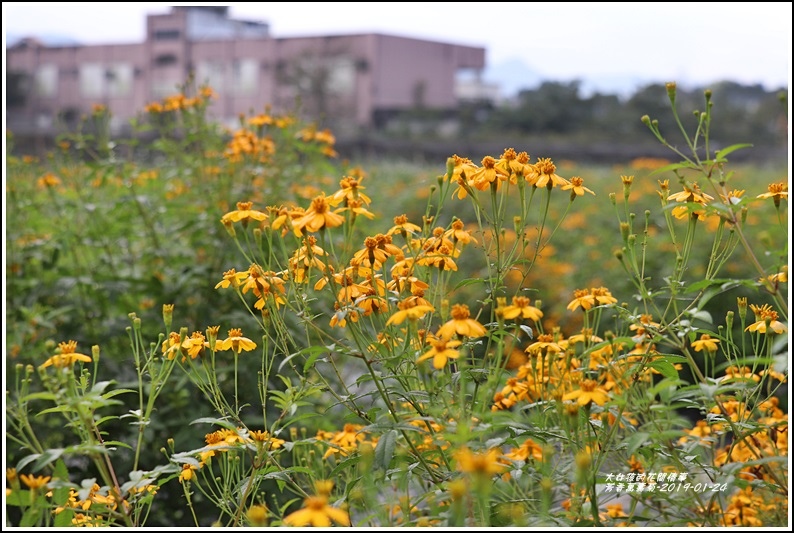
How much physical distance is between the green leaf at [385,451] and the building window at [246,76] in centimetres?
1565

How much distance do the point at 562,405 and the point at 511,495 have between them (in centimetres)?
19

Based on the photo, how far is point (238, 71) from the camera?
16.0 meters

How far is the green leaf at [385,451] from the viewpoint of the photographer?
0.93m

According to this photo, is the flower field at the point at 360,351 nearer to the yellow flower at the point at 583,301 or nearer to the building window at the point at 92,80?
the yellow flower at the point at 583,301

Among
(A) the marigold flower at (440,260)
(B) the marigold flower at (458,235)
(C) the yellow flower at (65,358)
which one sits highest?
(B) the marigold flower at (458,235)

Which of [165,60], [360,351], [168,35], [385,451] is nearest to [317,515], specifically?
[385,451]

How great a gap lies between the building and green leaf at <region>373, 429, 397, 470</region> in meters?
13.9

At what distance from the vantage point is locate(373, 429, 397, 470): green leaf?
0.93 m

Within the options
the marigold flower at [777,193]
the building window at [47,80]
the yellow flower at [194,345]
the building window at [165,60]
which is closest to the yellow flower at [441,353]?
the yellow flower at [194,345]

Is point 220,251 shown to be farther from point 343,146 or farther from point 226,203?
point 343,146

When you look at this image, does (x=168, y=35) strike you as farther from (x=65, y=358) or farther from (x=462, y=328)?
(x=462, y=328)

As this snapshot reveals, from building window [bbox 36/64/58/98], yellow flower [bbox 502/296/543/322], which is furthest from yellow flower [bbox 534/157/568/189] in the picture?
building window [bbox 36/64/58/98]

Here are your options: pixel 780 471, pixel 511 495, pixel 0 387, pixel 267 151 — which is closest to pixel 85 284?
pixel 267 151

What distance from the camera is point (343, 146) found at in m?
13.8
